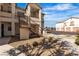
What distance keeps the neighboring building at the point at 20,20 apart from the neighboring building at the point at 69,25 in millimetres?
342

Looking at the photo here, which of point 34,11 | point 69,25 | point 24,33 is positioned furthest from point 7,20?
point 69,25

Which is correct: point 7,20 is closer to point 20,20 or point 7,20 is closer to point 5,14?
point 5,14

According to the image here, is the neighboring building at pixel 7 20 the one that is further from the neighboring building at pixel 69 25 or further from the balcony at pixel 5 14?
the neighboring building at pixel 69 25

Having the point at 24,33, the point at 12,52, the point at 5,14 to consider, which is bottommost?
the point at 12,52

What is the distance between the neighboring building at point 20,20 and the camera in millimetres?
3004

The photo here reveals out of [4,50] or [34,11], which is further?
[34,11]

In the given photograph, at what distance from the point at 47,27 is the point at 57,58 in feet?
1.89

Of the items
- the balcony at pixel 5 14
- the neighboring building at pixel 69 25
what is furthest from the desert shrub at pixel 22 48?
the neighboring building at pixel 69 25

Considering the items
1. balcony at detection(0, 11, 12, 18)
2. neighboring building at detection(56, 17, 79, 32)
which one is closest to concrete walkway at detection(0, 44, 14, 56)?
balcony at detection(0, 11, 12, 18)

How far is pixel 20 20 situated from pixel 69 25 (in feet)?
2.93

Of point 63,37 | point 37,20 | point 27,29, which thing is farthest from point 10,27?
point 63,37

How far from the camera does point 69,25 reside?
308cm

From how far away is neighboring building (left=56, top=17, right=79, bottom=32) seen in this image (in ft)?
9.83

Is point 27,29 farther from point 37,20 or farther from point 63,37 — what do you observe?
point 63,37
